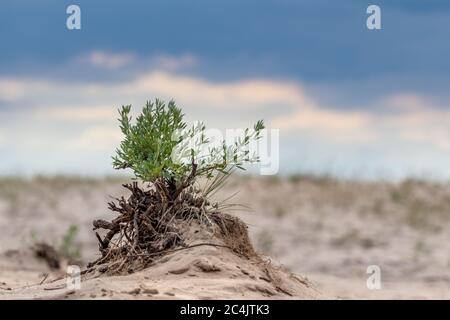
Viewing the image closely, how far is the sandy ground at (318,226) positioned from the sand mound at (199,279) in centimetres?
284

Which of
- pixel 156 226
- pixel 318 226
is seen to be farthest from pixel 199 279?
pixel 318 226

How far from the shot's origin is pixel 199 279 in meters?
6.28

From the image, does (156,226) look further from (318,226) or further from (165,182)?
(318,226)

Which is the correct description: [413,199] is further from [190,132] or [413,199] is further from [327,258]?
[190,132]

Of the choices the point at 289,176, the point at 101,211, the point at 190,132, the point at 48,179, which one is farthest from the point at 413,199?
the point at 190,132

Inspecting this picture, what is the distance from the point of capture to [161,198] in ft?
22.9

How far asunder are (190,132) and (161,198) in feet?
1.92

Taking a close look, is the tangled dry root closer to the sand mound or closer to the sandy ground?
the sand mound

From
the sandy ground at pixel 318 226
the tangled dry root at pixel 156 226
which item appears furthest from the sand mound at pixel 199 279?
the sandy ground at pixel 318 226

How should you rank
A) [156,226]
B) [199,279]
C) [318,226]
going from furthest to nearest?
[318,226] → [156,226] → [199,279]

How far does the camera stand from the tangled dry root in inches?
267

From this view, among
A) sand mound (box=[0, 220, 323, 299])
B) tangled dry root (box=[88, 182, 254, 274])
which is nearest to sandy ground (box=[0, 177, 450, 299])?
tangled dry root (box=[88, 182, 254, 274])

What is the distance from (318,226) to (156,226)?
8686 mm

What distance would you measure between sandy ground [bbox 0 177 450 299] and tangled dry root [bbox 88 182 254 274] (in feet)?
8.03
